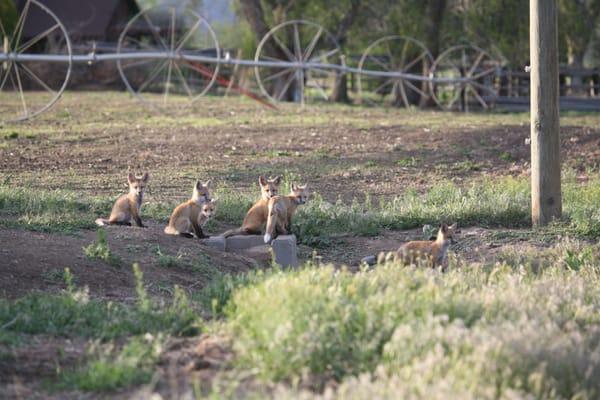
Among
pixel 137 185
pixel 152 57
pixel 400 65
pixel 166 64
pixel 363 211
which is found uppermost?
pixel 152 57

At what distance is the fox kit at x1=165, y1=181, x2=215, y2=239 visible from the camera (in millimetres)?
11336

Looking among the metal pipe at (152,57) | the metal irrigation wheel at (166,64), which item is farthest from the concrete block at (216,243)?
the metal irrigation wheel at (166,64)

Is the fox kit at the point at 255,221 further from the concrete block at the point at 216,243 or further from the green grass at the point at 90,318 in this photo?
the green grass at the point at 90,318

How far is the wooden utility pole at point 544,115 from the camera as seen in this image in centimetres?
1248

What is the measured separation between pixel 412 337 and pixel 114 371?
1.81 meters

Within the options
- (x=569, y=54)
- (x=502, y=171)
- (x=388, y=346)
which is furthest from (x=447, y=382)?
(x=569, y=54)

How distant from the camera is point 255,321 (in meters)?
6.76

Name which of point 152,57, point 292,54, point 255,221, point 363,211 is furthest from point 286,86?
point 255,221

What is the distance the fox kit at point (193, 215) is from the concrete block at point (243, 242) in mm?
371

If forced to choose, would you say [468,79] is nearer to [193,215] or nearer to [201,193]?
[201,193]

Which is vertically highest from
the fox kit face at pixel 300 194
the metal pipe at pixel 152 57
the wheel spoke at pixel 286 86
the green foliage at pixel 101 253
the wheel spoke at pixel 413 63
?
the metal pipe at pixel 152 57

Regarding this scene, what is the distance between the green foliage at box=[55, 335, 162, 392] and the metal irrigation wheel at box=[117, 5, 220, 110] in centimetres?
1913

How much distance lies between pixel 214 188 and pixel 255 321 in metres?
8.46

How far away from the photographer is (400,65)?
3350 centimetres
